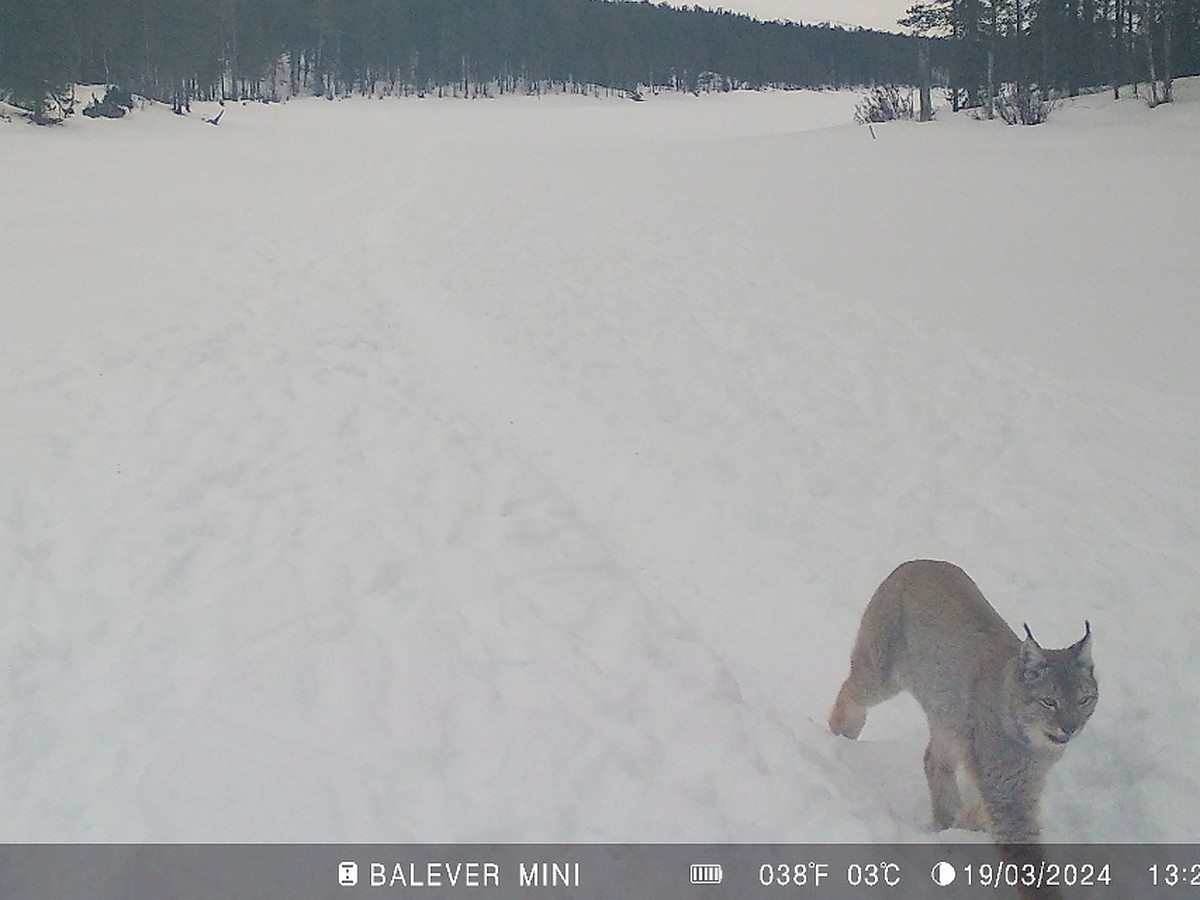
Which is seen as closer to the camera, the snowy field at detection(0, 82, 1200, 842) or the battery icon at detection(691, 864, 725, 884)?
the battery icon at detection(691, 864, 725, 884)

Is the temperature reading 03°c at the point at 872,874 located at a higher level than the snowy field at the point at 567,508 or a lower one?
lower

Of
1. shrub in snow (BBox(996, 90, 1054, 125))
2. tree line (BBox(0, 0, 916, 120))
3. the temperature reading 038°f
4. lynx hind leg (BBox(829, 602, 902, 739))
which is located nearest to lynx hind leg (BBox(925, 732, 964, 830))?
lynx hind leg (BBox(829, 602, 902, 739))

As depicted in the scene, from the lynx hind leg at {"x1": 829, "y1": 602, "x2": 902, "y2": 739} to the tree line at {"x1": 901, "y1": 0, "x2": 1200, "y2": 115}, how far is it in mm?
28311

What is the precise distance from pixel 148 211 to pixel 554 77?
73458 millimetres

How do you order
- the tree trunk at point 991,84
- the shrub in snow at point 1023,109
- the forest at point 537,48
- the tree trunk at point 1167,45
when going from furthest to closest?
the forest at point 537,48 < the tree trunk at point 991,84 < the shrub in snow at point 1023,109 < the tree trunk at point 1167,45

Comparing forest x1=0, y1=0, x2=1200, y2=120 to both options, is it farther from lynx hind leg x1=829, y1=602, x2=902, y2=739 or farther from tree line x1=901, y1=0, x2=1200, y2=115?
lynx hind leg x1=829, y1=602, x2=902, y2=739

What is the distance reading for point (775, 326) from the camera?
10984mm

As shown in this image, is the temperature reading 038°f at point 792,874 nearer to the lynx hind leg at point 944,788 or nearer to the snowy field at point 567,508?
the snowy field at point 567,508

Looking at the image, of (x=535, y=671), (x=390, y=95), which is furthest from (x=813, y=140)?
(x=390, y=95)

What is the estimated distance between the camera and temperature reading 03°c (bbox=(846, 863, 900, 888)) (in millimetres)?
3869

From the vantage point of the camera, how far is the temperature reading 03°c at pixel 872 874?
387cm
